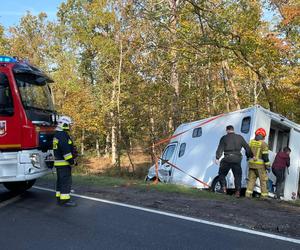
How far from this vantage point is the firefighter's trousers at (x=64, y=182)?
26.1 ft

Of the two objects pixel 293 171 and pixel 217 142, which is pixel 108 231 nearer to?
pixel 217 142

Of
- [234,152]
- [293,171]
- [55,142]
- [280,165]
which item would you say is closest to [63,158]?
[55,142]

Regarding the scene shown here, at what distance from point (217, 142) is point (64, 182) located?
6075 millimetres

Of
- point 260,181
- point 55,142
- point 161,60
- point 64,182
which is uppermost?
point 161,60

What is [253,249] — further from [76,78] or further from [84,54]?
[84,54]

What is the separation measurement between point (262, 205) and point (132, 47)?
18.5m

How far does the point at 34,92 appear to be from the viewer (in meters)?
8.77

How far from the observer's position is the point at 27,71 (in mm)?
8547

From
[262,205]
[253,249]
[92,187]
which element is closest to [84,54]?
[92,187]

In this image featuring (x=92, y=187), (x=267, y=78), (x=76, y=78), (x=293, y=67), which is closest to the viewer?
(x=92, y=187)

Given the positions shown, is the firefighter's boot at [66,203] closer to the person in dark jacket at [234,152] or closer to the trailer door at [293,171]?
the person in dark jacket at [234,152]

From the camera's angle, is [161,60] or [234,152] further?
[161,60]

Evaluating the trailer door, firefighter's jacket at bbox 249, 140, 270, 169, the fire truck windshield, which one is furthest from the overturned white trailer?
the fire truck windshield

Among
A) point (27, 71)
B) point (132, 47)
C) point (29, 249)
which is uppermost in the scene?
point (132, 47)
